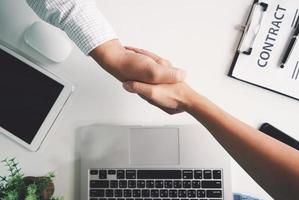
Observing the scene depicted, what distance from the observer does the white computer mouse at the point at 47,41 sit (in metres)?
0.74

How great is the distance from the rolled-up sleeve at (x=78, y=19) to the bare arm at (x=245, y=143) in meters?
0.10

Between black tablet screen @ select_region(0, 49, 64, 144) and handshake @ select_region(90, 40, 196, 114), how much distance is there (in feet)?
0.44

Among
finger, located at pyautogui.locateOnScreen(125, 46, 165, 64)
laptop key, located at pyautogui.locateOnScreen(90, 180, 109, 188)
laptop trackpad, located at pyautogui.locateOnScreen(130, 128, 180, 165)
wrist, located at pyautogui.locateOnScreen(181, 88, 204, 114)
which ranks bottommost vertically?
laptop key, located at pyautogui.locateOnScreen(90, 180, 109, 188)

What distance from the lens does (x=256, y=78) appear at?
0.75 m

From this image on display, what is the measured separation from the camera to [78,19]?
2.11ft

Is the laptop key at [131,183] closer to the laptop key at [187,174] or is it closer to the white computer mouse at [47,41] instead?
the laptop key at [187,174]

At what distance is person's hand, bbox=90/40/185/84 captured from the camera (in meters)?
0.66

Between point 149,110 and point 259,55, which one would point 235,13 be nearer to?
point 259,55

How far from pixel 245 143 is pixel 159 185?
20 centimetres

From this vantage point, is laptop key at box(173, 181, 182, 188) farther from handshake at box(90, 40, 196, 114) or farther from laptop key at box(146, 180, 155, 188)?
handshake at box(90, 40, 196, 114)

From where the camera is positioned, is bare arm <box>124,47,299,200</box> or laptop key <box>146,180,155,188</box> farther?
laptop key <box>146,180,155,188</box>

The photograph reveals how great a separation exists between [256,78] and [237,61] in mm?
53

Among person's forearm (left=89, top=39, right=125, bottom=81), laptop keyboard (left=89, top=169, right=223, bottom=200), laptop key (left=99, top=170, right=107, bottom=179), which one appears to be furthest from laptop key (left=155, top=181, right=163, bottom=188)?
person's forearm (left=89, top=39, right=125, bottom=81)

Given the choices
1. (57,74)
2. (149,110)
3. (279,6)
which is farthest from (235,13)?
(57,74)
